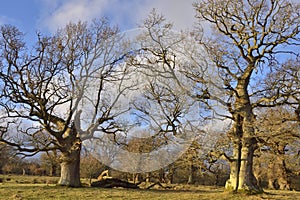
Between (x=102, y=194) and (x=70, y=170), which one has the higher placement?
(x=70, y=170)

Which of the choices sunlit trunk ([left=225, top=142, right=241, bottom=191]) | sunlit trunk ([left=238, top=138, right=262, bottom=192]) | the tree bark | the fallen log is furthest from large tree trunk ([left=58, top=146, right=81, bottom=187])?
sunlit trunk ([left=238, top=138, right=262, bottom=192])

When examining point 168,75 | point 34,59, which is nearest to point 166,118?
point 168,75

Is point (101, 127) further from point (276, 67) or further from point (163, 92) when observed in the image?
point (276, 67)

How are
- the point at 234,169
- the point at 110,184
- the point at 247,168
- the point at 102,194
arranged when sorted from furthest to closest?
the point at 110,184, the point at 234,169, the point at 247,168, the point at 102,194

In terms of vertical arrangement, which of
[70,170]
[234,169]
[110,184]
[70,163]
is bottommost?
[110,184]

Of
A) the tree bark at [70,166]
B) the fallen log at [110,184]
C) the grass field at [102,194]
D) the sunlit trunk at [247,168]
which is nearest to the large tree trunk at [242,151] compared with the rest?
the sunlit trunk at [247,168]

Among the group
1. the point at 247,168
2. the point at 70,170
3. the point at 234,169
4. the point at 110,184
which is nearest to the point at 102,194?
the point at 70,170

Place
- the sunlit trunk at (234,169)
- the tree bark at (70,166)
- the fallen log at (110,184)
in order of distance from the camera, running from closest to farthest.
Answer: the sunlit trunk at (234,169) → the tree bark at (70,166) → the fallen log at (110,184)

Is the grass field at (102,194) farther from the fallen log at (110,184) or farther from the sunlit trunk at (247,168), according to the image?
the fallen log at (110,184)

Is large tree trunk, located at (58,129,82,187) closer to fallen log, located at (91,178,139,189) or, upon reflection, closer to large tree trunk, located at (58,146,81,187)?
large tree trunk, located at (58,146,81,187)

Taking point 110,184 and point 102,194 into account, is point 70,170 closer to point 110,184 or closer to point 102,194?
point 110,184

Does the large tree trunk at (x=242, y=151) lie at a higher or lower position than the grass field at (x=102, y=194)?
higher

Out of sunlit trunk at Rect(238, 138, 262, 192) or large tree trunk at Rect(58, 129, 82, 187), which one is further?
large tree trunk at Rect(58, 129, 82, 187)

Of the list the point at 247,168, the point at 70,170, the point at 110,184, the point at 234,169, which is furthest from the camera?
the point at 110,184
